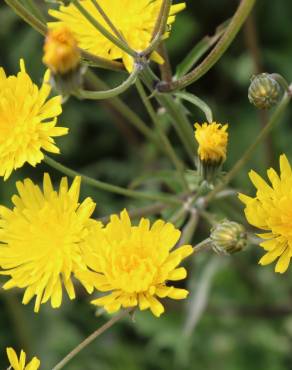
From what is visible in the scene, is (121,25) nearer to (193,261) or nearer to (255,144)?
(255,144)

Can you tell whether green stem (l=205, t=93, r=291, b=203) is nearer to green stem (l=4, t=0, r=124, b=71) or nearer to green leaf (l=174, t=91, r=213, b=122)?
green leaf (l=174, t=91, r=213, b=122)

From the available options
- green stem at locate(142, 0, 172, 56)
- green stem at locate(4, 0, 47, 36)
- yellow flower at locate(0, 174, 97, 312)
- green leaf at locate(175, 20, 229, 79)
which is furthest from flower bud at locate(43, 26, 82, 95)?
green leaf at locate(175, 20, 229, 79)

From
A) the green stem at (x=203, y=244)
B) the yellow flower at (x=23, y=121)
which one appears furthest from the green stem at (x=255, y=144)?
the yellow flower at (x=23, y=121)

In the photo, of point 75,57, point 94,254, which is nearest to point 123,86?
point 75,57

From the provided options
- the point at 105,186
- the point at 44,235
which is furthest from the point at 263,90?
the point at 44,235

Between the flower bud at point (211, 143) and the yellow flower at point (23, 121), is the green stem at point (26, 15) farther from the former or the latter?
the flower bud at point (211, 143)

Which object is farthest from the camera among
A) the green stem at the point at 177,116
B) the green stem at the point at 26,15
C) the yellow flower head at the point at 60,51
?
the green stem at the point at 177,116
